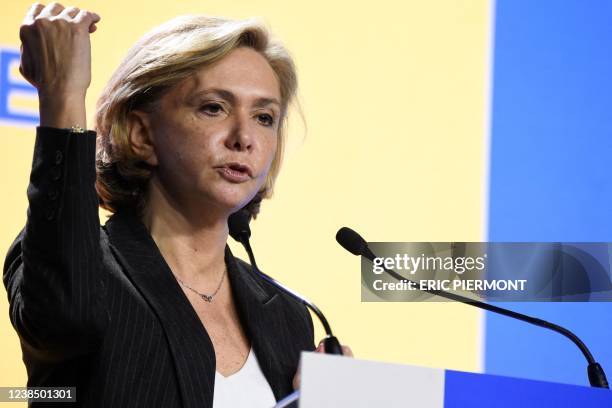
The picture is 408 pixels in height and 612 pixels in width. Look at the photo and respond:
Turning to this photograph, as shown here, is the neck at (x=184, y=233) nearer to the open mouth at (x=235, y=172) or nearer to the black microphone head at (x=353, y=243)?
the open mouth at (x=235, y=172)

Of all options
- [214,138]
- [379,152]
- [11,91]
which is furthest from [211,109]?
[379,152]

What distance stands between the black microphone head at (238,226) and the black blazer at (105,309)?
0.27 ft

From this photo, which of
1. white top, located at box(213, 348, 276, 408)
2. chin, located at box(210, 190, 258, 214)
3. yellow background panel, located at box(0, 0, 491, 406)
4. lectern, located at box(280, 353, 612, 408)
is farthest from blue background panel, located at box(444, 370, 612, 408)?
yellow background panel, located at box(0, 0, 491, 406)

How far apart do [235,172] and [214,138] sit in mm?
79

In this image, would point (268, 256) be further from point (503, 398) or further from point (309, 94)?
point (503, 398)

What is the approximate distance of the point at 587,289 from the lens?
9.58 feet

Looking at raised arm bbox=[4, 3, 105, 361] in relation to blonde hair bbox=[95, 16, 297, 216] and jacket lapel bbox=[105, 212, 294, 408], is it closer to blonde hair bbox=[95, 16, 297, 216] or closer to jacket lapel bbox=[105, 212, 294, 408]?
jacket lapel bbox=[105, 212, 294, 408]

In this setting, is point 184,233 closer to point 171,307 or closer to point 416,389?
point 171,307

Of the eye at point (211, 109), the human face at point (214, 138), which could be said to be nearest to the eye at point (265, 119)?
the human face at point (214, 138)

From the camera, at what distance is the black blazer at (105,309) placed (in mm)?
1329

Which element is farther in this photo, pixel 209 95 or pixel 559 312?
pixel 559 312

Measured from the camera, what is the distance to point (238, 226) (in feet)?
6.38

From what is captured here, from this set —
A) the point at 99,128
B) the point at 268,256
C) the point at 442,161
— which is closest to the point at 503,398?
the point at 99,128

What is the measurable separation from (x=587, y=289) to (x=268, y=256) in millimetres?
1061
